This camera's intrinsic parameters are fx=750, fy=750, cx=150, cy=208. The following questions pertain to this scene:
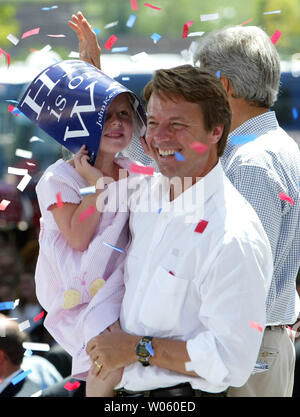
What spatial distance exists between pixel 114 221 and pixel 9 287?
12.1ft

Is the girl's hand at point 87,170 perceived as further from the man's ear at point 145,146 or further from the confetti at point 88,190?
the man's ear at point 145,146

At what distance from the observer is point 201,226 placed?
7.77 ft

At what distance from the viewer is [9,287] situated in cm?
618

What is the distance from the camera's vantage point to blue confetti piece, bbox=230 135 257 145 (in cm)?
296

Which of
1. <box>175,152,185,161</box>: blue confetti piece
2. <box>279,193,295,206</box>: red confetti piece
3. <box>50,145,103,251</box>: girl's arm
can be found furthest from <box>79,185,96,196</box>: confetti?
<box>279,193,295,206</box>: red confetti piece

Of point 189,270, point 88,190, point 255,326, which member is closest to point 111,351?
point 189,270

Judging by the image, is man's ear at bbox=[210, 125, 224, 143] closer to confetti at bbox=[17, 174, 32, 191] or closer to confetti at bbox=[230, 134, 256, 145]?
confetti at bbox=[230, 134, 256, 145]

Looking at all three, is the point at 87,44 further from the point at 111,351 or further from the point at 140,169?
the point at 111,351

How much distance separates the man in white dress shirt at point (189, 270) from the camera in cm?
225

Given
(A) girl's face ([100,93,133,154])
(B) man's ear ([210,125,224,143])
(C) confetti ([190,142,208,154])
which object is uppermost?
(B) man's ear ([210,125,224,143])

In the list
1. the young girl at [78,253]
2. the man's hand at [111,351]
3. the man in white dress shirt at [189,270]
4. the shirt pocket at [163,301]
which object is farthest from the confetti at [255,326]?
the young girl at [78,253]

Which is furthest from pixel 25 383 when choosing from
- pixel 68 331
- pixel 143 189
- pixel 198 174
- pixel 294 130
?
pixel 294 130

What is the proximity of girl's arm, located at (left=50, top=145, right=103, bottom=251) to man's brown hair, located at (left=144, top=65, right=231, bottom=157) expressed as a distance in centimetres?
39

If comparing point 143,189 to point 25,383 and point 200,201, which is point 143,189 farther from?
point 25,383
